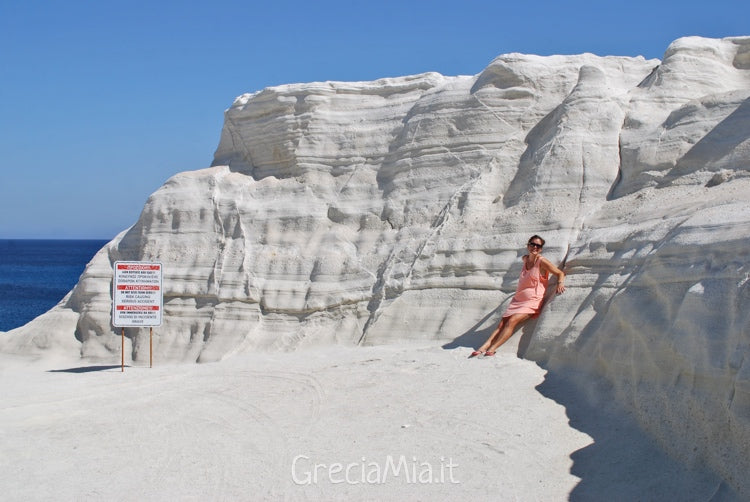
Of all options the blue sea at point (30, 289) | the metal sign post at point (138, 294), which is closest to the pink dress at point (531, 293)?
the metal sign post at point (138, 294)

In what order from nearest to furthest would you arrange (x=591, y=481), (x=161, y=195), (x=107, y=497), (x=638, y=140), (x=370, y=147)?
(x=591, y=481)
(x=107, y=497)
(x=638, y=140)
(x=370, y=147)
(x=161, y=195)

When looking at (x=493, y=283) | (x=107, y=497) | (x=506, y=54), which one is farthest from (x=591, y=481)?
(x=506, y=54)

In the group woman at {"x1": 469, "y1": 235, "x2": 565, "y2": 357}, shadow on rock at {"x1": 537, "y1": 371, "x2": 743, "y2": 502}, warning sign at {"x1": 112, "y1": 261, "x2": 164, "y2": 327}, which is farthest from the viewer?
warning sign at {"x1": 112, "y1": 261, "x2": 164, "y2": 327}

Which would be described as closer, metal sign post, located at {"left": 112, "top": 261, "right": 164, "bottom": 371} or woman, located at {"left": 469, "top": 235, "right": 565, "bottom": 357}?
woman, located at {"left": 469, "top": 235, "right": 565, "bottom": 357}

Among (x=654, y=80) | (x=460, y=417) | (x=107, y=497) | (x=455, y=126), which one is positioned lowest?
(x=107, y=497)

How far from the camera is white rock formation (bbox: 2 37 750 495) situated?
687 cm

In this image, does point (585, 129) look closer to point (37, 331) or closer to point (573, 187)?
point (573, 187)

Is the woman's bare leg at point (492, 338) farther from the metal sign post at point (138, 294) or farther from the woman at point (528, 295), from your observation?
the metal sign post at point (138, 294)

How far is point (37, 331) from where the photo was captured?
1532cm

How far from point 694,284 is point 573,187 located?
3.92 m

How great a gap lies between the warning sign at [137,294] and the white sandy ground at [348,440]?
8.10 ft
